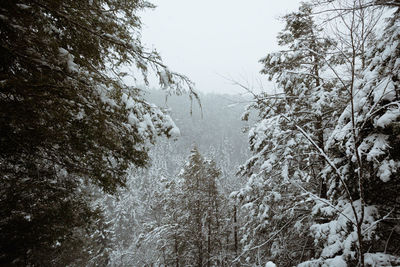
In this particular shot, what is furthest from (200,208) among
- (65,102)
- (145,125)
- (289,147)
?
(65,102)

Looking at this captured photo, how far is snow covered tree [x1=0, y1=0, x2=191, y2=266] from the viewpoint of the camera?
2.74m

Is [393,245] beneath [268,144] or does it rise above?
beneath

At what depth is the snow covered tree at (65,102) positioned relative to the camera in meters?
2.74

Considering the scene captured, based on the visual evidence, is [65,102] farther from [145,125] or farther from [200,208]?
[200,208]

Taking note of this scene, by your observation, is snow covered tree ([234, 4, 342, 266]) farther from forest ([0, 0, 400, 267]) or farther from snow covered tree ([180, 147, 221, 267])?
snow covered tree ([180, 147, 221, 267])

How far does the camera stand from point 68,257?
11.6 metres

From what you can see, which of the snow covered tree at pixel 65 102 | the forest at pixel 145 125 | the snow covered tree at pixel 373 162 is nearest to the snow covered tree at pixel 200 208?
the forest at pixel 145 125

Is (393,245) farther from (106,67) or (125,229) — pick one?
(125,229)

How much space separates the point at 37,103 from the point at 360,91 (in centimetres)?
501

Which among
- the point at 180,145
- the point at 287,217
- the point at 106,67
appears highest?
the point at 180,145

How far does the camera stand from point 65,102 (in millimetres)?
3100

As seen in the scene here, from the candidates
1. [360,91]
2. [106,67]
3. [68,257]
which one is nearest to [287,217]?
[360,91]

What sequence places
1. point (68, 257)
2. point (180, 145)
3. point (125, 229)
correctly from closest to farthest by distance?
point (68, 257) < point (125, 229) < point (180, 145)

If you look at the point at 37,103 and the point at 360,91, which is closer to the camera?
the point at 37,103
